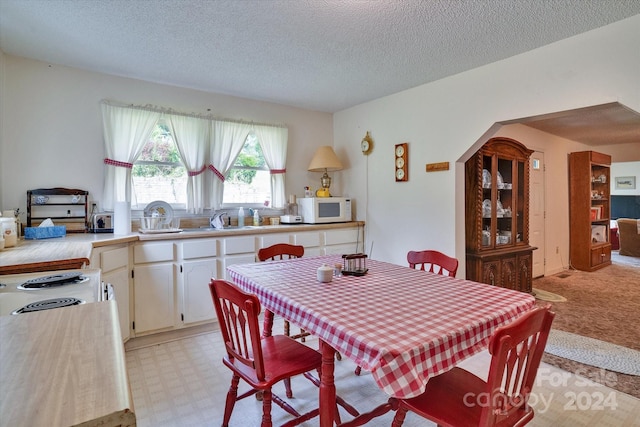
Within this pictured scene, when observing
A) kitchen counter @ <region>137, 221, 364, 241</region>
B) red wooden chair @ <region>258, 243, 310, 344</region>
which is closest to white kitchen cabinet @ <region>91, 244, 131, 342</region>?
kitchen counter @ <region>137, 221, 364, 241</region>

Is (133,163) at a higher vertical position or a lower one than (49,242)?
higher

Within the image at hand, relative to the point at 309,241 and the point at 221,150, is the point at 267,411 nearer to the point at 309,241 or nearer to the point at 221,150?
the point at 309,241

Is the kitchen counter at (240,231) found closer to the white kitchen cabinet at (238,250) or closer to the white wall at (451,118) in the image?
the white kitchen cabinet at (238,250)

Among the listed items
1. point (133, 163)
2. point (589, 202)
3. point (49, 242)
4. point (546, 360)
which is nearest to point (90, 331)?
point (49, 242)

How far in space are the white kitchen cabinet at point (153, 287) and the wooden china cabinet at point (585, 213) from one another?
20.1ft

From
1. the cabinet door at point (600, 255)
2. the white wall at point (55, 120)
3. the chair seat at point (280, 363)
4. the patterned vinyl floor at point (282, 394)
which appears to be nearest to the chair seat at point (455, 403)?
the chair seat at point (280, 363)

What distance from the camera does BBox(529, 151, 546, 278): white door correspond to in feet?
16.1

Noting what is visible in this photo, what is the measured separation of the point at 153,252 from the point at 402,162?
2.50 meters

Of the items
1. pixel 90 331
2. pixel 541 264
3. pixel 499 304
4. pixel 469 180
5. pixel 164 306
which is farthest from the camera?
pixel 541 264

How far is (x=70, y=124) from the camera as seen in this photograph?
2.96 metres

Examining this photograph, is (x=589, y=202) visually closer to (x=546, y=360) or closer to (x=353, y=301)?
(x=546, y=360)

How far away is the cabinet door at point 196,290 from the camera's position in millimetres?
2973

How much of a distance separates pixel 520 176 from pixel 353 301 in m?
3.62

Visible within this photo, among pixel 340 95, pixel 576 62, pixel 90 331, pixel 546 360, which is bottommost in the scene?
pixel 546 360
